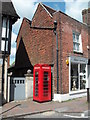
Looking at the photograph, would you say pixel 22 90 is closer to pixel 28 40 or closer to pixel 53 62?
pixel 53 62

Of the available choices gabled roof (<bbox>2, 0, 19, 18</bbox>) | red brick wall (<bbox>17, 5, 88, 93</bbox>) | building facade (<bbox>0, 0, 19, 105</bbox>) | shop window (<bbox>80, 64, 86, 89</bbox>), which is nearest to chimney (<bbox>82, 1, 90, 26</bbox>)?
red brick wall (<bbox>17, 5, 88, 93</bbox>)

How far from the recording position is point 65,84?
36.3 ft

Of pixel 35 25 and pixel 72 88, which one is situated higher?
pixel 35 25

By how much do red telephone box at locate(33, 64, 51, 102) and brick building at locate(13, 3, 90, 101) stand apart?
0.67 meters

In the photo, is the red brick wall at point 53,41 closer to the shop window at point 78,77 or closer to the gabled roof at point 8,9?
the shop window at point 78,77

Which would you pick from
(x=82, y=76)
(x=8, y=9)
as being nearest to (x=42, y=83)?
(x=82, y=76)

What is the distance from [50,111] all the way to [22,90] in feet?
12.7

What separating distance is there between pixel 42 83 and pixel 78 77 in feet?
13.0

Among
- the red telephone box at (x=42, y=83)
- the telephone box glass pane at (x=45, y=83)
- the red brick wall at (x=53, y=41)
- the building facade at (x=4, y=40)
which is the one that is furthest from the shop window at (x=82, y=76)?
the building facade at (x=4, y=40)

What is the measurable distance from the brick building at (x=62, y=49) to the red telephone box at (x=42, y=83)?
668 mm

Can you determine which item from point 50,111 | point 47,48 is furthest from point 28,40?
point 50,111

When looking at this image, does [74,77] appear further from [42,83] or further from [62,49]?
[42,83]

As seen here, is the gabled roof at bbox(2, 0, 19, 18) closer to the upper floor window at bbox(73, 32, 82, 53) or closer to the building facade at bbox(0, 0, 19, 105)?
the building facade at bbox(0, 0, 19, 105)

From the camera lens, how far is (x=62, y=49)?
1113 centimetres
